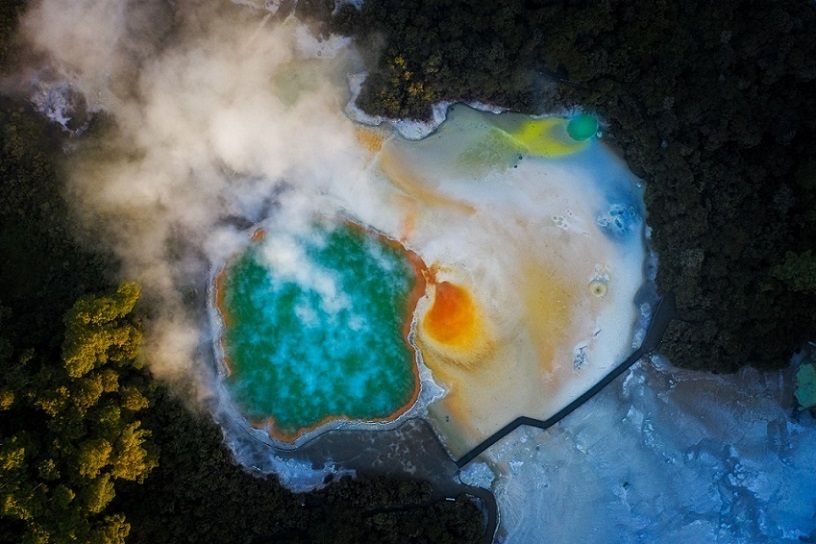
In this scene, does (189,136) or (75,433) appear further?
(189,136)

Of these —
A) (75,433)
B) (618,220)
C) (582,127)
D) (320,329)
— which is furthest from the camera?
(582,127)

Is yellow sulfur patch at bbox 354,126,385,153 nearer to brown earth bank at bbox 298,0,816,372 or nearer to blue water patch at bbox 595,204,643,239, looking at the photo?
brown earth bank at bbox 298,0,816,372

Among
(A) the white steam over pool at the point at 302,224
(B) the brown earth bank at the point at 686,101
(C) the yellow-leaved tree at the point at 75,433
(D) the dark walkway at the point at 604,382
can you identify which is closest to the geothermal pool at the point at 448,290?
(D) the dark walkway at the point at 604,382

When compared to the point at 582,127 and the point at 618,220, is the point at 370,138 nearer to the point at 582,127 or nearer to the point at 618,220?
the point at 582,127

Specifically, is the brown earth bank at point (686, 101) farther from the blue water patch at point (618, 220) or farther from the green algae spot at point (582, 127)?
the blue water patch at point (618, 220)

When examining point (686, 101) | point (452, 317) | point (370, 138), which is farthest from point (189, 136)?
point (686, 101)

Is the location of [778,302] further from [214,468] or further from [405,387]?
[214,468]
